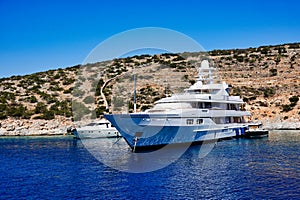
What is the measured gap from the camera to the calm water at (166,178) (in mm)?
20391

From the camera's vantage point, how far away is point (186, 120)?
3931 cm

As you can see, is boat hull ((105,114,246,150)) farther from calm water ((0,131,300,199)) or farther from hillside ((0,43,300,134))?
hillside ((0,43,300,134))

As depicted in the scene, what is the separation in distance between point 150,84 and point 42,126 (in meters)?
27.7

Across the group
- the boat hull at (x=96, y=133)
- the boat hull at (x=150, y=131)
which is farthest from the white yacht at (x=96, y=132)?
the boat hull at (x=150, y=131)

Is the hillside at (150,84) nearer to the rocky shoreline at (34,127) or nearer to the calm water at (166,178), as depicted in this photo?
the rocky shoreline at (34,127)

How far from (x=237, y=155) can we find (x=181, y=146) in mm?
7264

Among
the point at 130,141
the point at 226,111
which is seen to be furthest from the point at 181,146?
the point at 226,111

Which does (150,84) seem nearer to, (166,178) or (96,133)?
(96,133)

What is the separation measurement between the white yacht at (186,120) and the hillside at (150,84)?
19.0m

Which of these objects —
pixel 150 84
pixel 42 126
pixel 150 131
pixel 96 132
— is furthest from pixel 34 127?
pixel 150 131

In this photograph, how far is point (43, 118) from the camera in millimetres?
71250

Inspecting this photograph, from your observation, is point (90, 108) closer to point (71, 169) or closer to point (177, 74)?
point (177, 74)

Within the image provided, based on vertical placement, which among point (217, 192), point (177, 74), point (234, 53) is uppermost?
point (234, 53)

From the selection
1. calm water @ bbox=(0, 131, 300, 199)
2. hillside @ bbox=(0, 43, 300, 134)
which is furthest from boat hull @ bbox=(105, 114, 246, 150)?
hillside @ bbox=(0, 43, 300, 134)
